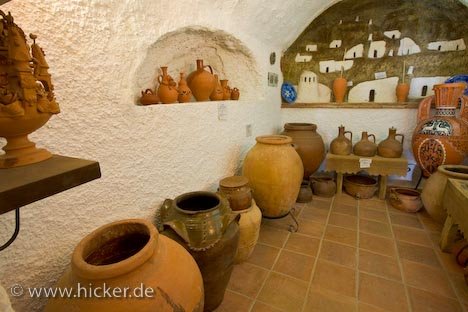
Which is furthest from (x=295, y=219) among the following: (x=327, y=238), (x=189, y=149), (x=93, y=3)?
(x=93, y=3)

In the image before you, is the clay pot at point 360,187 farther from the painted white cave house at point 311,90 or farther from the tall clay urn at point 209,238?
the tall clay urn at point 209,238

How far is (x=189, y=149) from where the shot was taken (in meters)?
1.48

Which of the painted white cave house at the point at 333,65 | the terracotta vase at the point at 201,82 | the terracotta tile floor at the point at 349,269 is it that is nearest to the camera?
the terracotta tile floor at the point at 349,269

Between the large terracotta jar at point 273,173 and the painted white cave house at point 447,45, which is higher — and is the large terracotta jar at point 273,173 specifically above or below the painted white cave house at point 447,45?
below

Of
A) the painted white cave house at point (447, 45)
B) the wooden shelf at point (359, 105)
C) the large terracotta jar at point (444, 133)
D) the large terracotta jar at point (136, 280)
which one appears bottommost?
the large terracotta jar at point (136, 280)

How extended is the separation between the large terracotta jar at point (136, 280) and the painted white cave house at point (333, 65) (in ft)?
8.97

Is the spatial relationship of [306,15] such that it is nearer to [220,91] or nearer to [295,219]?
[220,91]

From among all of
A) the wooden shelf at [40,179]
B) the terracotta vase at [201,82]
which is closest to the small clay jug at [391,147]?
the terracotta vase at [201,82]

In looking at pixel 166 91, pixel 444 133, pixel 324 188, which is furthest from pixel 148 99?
pixel 444 133

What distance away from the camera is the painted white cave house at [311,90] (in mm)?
2857

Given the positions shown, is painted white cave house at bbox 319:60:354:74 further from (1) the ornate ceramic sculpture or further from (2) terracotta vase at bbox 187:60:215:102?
(1) the ornate ceramic sculpture

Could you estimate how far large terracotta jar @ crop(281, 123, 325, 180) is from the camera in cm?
243

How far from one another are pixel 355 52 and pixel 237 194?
232 centimetres

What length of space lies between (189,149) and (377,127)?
2249 mm
